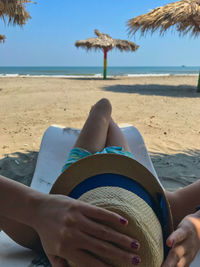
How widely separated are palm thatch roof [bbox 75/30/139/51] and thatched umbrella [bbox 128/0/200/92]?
254 inches

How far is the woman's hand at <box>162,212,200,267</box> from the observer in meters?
0.60

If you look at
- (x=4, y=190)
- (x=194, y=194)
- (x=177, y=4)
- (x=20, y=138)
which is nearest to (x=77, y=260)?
(x=4, y=190)

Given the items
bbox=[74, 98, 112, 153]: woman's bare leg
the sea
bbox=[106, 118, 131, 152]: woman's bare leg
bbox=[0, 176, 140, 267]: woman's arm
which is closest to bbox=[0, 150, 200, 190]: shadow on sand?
bbox=[106, 118, 131, 152]: woman's bare leg

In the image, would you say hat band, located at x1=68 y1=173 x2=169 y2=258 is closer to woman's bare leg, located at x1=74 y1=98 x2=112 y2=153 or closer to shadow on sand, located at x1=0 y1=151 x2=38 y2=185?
woman's bare leg, located at x1=74 y1=98 x2=112 y2=153

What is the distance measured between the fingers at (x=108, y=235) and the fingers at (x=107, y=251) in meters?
0.01

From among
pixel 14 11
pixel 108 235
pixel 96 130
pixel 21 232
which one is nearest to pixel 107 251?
pixel 108 235

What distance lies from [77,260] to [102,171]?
322 mm

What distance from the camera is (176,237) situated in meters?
0.62

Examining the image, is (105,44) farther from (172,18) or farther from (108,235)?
(108,235)

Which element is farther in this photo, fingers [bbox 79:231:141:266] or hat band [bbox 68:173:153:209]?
hat band [bbox 68:173:153:209]

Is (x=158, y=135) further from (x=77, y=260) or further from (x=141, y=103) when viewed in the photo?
(x=77, y=260)

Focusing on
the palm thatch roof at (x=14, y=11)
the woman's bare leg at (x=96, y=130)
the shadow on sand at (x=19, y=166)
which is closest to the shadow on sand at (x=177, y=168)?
the woman's bare leg at (x=96, y=130)

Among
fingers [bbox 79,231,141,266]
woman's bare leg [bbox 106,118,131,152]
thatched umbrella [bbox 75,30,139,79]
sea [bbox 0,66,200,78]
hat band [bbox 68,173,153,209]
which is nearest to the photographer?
fingers [bbox 79,231,141,266]

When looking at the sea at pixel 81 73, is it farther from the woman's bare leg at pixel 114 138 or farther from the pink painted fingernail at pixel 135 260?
the pink painted fingernail at pixel 135 260
